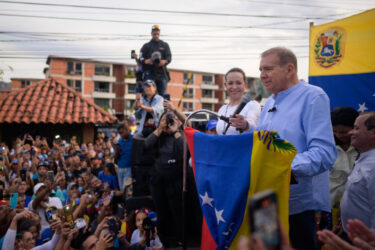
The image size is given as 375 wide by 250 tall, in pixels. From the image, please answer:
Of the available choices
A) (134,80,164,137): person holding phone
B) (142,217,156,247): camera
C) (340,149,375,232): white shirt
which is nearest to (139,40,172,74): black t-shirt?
(134,80,164,137): person holding phone

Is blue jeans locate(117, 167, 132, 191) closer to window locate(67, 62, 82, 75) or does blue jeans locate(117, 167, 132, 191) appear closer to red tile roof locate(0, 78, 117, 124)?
red tile roof locate(0, 78, 117, 124)

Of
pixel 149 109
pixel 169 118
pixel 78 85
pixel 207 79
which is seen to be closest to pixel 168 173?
pixel 169 118

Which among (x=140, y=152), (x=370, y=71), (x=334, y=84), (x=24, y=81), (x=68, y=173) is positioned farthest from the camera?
(x=24, y=81)

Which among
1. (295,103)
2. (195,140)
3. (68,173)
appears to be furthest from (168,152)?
(68,173)

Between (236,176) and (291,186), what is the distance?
0.39m

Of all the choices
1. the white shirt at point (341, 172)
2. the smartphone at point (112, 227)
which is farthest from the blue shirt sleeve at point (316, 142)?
the smartphone at point (112, 227)

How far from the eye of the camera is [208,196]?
2.03 m

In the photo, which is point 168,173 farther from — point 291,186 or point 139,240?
point 291,186

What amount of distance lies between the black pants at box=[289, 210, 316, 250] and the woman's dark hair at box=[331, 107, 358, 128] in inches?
63.7

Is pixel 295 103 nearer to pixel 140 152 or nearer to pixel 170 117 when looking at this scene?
pixel 170 117

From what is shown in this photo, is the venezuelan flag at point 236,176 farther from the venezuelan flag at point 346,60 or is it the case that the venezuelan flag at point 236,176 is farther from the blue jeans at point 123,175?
the blue jeans at point 123,175

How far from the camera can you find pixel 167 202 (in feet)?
15.7

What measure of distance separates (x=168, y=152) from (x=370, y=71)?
3303 millimetres

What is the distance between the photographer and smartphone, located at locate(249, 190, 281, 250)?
64cm
